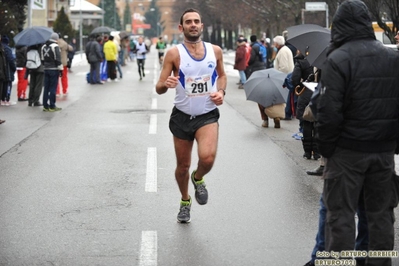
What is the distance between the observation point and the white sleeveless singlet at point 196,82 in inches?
288

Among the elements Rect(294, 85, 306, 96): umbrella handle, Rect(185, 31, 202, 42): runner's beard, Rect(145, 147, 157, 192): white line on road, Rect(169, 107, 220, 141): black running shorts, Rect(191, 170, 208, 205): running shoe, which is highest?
Rect(185, 31, 202, 42): runner's beard

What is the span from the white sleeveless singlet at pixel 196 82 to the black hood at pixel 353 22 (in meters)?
2.17

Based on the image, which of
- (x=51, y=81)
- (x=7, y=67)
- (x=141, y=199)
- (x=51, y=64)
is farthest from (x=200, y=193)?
(x=7, y=67)

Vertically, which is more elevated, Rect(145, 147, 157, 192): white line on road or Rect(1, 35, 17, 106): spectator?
Rect(1, 35, 17, 106): spectator

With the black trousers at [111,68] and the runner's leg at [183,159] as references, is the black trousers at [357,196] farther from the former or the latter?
the black trousers at [111,68]

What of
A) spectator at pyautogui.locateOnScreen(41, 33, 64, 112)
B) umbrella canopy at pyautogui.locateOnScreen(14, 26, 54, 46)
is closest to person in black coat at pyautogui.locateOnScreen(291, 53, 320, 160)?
spectator at pyautogui.locateOnScreen(41, 33, 64, 112)

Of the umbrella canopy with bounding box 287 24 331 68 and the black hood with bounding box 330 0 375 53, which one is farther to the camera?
the umbrella canopy with bounding box 287 24 331 68

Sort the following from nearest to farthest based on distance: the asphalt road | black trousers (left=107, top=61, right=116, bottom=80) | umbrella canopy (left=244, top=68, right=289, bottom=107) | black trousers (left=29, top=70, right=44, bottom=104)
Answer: the asphalt road → umbrella canopy (left=244, top=68, right=289, bottom=107) → black trousers (left=29, top=70, right=44, bottom=104) → black trousers (left=107, top=61, right=116, bottom=80)

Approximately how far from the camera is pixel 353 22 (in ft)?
17.2

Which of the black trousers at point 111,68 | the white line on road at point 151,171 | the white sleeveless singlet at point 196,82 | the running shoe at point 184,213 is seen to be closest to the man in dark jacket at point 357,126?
the white sleeveless singlet at point 196,82

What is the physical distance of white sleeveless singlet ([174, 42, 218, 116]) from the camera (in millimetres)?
7305

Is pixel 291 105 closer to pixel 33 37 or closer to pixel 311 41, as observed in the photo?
pixel 311 41

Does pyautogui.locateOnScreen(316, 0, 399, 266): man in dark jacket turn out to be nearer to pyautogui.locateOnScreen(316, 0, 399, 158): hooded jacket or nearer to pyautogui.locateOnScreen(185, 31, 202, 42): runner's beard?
pyautogui.locateOnScreen(316, 0, 399, 158): hooded jacket

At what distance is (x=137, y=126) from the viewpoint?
1667 centimetres
